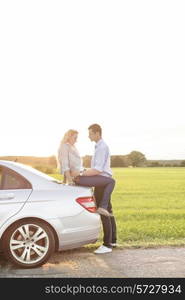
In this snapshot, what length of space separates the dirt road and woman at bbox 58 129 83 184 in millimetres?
1241

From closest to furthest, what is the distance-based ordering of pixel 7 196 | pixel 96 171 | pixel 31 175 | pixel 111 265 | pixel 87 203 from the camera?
pixel 7 196 → pixel 111 265 → pixel 31 175 → pixel 87 203 → pixel 96 171

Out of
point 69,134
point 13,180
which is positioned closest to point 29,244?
point 13,180

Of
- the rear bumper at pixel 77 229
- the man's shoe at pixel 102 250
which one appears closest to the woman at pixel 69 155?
the rear bumper at pixel 77 229

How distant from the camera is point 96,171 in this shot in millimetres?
8586

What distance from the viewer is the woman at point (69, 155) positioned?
8805 millimetres

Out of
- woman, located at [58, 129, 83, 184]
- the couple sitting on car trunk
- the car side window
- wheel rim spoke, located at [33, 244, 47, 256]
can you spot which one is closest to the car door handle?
the car side window

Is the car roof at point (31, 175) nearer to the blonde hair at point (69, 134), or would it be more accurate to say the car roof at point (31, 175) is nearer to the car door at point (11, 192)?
the car door at point (11, 192)

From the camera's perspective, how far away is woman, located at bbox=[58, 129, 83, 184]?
28.9ft

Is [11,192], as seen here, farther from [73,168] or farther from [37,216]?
[73,168]

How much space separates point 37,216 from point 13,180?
602mm

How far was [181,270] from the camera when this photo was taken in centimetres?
738

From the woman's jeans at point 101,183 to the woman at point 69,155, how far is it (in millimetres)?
292

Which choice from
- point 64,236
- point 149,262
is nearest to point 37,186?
point 64,236

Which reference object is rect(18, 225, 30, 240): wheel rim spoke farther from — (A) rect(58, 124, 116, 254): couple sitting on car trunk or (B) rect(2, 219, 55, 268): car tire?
(A) rect(58, 124, 116, 254): couple sitting on car trunk
